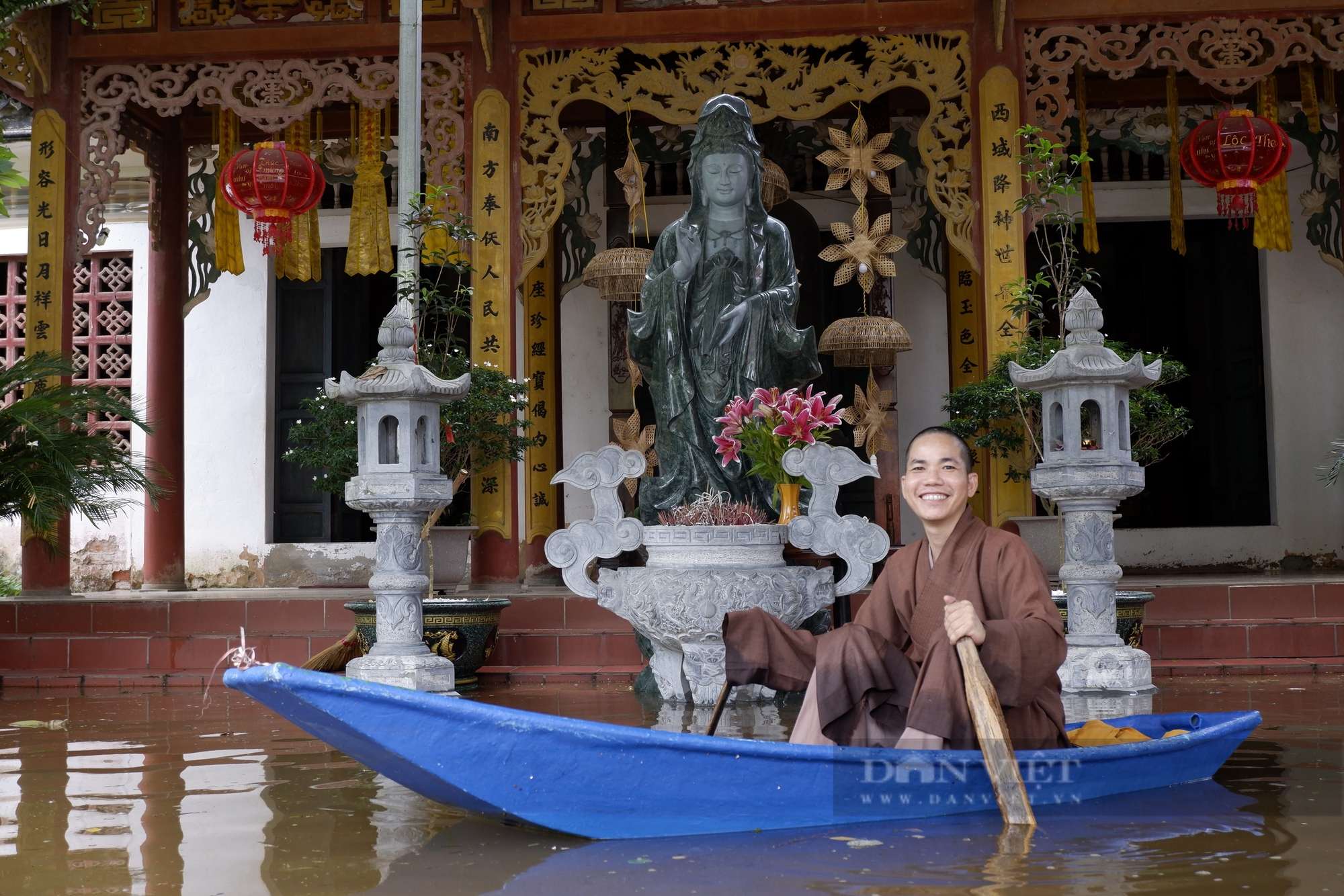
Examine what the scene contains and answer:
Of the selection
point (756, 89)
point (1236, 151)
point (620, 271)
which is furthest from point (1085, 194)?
point (620, 271)

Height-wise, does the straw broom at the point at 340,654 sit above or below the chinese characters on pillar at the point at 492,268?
below

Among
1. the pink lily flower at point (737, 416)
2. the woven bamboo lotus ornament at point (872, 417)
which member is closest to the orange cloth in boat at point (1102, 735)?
the pink lily flower at point (737, 416)

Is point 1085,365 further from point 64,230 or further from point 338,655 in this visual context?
point 64,230

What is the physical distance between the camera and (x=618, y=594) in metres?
6.26

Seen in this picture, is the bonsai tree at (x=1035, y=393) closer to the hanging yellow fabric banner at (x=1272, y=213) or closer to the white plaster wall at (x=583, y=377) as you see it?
the hanging yellow fabric banner at (x=1272, y=213)

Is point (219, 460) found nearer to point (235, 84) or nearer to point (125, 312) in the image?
point (125, 312)

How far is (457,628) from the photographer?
22.7ft

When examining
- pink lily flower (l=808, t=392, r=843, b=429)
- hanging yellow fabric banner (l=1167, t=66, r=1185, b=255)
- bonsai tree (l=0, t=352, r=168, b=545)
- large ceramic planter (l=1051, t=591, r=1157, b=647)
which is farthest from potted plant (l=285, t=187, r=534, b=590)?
hanging yellow fabric banner (l=1167, t=66, r=1185, b=255)

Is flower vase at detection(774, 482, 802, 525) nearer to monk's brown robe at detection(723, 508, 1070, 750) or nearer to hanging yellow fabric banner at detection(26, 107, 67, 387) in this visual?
monk's brown robe at detection(723, 508, 1070, 750)

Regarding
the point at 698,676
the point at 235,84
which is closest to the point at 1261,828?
the point at 698,676

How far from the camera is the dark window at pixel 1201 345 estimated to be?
10.8m

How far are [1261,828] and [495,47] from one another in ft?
23.0

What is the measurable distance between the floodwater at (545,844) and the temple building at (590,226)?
3466 millimetres

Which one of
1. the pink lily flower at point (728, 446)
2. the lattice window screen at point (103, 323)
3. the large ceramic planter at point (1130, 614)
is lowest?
the large ceramic planter at point (1130, 614)
